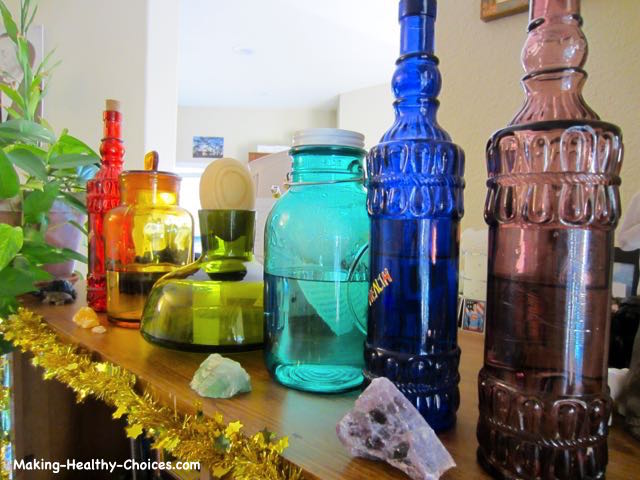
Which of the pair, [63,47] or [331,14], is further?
[331,14]

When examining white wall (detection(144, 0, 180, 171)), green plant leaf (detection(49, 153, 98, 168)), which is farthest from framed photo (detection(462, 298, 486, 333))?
white wall (detection(144, 0, 180, 171))

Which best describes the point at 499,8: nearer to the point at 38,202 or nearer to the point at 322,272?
the point at 322,272

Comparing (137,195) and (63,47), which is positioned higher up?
(63,47)

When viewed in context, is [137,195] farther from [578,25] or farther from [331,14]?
[331,14]

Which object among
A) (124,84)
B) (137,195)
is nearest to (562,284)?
(137,195)

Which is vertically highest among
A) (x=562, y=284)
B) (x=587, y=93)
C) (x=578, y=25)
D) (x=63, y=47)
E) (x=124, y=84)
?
(x=63, y=47)

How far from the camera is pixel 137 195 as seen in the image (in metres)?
0.59

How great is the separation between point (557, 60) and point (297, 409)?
0.89 ft

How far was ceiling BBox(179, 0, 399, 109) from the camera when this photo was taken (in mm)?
2697

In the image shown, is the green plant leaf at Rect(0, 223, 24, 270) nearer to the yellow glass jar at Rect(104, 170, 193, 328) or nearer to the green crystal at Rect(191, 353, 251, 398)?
the yellow glass jar at Rect(104, 170, 193, 328)

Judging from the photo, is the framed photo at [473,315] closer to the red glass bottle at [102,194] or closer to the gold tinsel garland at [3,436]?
the red glass bottle at [102,194]

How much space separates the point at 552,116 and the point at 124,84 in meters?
1.61

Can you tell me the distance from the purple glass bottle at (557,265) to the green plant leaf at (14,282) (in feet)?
1.94

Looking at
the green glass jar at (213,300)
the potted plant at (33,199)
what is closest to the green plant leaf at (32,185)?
the potted plant at (33,199)
